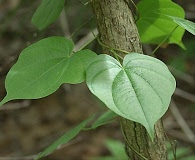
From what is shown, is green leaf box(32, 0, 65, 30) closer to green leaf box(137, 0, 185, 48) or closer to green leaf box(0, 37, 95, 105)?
green leaf box(0, 37, 95, 105)

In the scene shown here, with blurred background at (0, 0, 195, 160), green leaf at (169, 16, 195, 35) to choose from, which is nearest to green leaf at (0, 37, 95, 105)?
green leaf at (169, 16, 195, 35)

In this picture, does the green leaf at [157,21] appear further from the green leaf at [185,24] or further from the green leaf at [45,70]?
the green leaf at [45,70]

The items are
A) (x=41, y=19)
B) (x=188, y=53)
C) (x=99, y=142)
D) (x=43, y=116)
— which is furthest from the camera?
(x=43, y=116)

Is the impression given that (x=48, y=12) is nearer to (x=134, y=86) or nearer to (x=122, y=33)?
(x=122, y=33)

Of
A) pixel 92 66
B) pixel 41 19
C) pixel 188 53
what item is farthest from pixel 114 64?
pixel 188 53

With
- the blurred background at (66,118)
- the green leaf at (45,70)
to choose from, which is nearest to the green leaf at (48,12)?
the green leaf at (45,70)

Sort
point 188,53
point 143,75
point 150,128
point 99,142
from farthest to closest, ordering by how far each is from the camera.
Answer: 1. point 99,142
2. point 188,53
3. point 143,75
4. point 150,128

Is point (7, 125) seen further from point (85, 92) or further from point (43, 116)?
point (85, 92)

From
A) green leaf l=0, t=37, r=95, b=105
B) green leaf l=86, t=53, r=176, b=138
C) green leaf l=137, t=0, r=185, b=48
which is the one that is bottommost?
green leaf l=137, t=0, r=185, b=48

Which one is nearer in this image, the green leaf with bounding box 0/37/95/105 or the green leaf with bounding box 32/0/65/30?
the green leaf with bounding box 0/37/95/105
